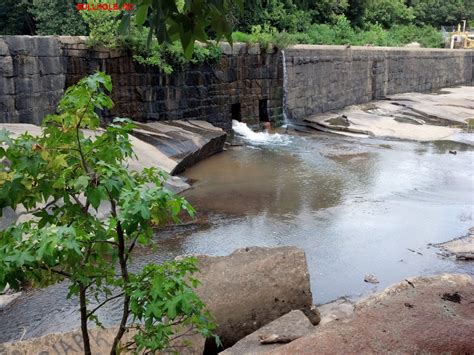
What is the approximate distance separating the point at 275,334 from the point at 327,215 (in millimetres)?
4549

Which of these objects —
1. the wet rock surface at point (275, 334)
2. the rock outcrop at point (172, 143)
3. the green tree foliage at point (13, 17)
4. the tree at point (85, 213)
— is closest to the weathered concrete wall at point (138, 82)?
the rock outcrop at point (172, 143)

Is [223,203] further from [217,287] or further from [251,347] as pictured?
[251,347]

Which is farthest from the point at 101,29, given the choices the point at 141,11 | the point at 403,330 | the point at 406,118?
the point at 406,118

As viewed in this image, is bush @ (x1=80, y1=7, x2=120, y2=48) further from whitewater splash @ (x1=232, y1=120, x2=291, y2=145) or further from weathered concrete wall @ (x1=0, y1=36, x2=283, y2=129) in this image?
whitewater splash @ (x1=232, y1=120, x2=291, y2=145)

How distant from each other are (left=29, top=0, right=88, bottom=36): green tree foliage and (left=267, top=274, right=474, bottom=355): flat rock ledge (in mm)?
16087

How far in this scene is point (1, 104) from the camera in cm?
903

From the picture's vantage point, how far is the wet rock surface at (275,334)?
354cm

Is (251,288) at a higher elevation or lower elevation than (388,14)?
lower

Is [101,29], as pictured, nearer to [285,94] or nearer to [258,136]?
[258,136]

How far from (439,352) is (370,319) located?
37cm

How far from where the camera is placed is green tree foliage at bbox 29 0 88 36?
1716 centimetres

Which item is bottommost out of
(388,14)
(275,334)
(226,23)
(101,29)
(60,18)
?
(275,334)

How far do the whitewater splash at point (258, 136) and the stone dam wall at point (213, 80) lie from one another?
31cm

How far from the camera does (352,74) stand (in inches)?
779
